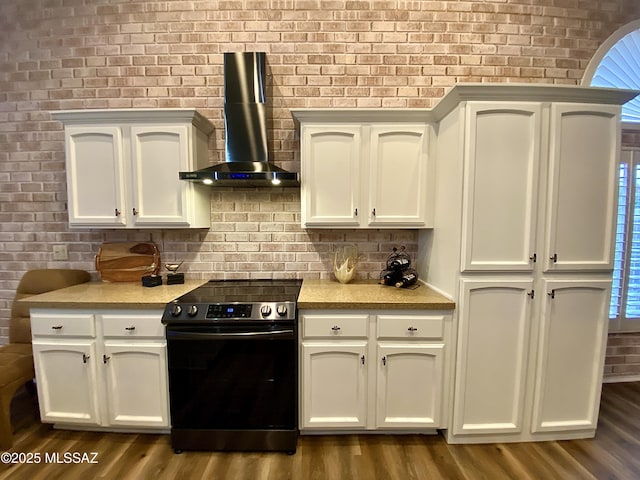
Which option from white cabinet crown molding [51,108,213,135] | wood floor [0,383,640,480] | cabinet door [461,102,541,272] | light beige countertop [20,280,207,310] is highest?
white cabinet crown molding [51,108,213,135]

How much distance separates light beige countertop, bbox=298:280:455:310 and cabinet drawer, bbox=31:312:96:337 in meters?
1.39

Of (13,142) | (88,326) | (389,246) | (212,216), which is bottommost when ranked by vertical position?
(88,326)

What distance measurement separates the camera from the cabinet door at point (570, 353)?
1.78m

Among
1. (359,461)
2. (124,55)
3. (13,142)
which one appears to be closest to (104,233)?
(13,142)

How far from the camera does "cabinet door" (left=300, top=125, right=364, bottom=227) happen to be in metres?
2.09

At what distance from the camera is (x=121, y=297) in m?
1.88

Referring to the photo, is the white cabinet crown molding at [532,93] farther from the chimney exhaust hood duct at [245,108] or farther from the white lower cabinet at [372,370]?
the white lower cabinet at [372,370]

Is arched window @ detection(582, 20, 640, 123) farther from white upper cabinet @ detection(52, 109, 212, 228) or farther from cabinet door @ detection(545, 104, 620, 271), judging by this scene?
white upper cabinet @ detection(52, 109, 212, 228)

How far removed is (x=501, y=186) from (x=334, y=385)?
164 cm

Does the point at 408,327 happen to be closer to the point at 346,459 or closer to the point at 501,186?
the point at 346,459

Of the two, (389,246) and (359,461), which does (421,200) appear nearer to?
(389,246)

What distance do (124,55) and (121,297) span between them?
6.56ft

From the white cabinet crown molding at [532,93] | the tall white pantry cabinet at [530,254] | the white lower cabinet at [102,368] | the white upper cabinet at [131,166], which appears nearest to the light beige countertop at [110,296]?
the white lower cabinet at [102,368]

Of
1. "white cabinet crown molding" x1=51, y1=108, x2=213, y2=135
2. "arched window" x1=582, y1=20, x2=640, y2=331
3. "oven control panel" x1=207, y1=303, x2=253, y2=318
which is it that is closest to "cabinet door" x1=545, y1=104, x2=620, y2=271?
"arched window" x1=582, y1=20, x2=640, y2=331
